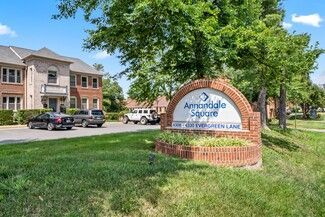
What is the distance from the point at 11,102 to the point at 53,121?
46.9ft

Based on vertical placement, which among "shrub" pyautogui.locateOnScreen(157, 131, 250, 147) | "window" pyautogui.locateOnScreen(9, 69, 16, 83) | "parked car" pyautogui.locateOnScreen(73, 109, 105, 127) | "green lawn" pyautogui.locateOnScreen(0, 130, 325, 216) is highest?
"window" pyautogui.locateOnScreen(9, 69, 16, 83)

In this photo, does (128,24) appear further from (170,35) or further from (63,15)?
(63,15)

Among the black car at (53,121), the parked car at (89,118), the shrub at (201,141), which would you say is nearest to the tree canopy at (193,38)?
the shrub at (201,141)

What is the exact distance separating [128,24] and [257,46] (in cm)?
515

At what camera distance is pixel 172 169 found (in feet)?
26.0

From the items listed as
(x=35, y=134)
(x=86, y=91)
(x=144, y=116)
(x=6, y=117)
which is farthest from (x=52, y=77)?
(x=35, y=134)

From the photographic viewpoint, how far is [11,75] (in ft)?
131

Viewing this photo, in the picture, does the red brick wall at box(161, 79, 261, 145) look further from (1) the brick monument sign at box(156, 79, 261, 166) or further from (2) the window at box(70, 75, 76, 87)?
(2) the window at box(70, 75, 76, 87)

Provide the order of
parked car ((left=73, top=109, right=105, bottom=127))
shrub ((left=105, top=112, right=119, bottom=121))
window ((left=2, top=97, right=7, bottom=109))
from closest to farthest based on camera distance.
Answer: parked car ((left=73, top=109, right=105, bottom=127))
window ((left=2, top=97, right=7, bottom=109))
shrub ((left=105, top=112, right=119, bottom=121))

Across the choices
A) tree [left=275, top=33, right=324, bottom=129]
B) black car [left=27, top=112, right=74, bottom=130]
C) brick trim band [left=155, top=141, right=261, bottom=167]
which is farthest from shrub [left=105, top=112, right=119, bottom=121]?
brick trim band [left=155, top=141, right=261, bottom=167]

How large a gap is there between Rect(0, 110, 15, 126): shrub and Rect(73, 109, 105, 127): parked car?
630 cm

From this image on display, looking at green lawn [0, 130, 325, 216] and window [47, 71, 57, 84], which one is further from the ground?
window [47, 71, 57, 84]

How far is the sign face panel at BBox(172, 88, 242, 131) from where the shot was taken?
1178 cm

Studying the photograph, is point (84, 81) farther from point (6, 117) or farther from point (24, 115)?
point (6, 117)
